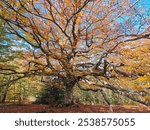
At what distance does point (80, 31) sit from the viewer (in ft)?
21.0

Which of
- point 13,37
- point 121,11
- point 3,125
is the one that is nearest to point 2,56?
point 13,37

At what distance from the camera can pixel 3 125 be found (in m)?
2.84

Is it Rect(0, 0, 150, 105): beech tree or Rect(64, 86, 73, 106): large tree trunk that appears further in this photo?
Rect(64, 86, 73, 106): large tree trunk

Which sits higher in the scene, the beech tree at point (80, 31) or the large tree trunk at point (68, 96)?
the beech tree at point (80, 31)

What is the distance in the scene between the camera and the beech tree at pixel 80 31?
5.18m

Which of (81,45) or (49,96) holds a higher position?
(81,45)

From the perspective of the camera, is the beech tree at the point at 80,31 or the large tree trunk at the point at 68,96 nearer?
the beech tree at the point at 80,31

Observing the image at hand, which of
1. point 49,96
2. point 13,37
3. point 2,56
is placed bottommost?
point 49,96

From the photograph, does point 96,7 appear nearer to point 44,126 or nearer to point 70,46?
point 70,46

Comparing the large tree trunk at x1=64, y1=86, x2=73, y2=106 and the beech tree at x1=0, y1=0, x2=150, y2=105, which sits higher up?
the beech tree at x1=0, y1=0, x2=150, y2=105

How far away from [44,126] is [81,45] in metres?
4.11

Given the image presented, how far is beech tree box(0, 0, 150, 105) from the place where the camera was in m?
5.18

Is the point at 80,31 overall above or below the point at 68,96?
above

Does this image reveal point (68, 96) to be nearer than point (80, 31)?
No
